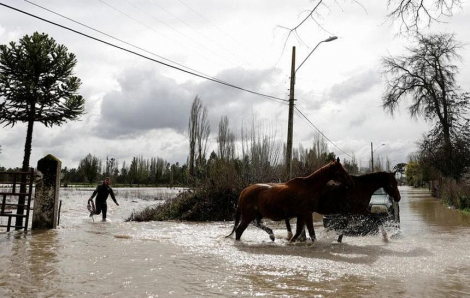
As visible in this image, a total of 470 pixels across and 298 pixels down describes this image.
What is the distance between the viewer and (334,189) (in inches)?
369

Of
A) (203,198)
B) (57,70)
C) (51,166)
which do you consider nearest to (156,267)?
(51,166)

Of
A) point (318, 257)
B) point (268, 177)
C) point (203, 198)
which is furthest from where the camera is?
point (268, 177)

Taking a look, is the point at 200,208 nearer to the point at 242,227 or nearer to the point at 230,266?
the point at 242,227

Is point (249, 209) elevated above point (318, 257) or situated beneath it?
elevated above

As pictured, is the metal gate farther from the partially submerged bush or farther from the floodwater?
the partially submerged bush

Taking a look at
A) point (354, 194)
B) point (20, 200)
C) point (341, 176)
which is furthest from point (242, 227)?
point (20, 200)

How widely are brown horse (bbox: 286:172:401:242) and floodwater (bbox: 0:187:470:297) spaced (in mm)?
752

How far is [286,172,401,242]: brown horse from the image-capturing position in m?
9.16

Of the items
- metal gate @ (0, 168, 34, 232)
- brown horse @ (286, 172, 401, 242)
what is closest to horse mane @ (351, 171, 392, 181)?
brown horse @ (286, 172, 401, 242)

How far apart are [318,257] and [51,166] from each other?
8154 millimetres

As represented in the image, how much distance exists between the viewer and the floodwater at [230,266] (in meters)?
5.03

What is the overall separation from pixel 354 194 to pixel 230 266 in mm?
3924

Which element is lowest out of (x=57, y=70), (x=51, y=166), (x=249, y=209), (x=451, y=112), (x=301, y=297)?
(x=301, y=297)

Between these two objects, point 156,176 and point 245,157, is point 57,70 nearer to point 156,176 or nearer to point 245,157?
point 245,157
